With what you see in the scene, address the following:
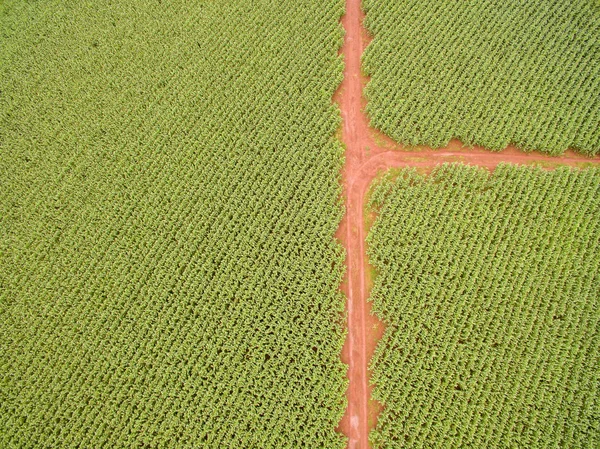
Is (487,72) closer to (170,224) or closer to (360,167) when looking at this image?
(360,167)

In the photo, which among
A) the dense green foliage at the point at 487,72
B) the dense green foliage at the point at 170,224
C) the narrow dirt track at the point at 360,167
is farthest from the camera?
the dense green foliage at the point at 487,72

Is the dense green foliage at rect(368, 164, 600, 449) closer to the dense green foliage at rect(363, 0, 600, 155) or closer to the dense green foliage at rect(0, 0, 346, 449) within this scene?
the dense green foliage at rect(363, 0, 600, 155)

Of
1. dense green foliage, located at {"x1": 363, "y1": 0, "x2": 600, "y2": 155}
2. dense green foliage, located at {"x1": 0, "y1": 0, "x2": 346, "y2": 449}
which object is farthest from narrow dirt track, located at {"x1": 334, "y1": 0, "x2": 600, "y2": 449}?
dense green foliage, located at {"x1": 0, "y1": 0, "x2": 346, "y2": 449}

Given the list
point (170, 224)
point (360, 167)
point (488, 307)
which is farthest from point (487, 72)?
point (170, 224)

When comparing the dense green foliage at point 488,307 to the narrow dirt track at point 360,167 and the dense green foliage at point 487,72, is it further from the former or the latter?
the dense green foliage at point 487,72

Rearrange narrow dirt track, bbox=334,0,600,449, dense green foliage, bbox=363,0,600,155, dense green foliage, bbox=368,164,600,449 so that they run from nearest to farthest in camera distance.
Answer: dense green foliage, bbox=368,164,600,449 < narrow dirt track, bbox=334,0,600,449 < dense green foliage, bbox=363,0,600,155

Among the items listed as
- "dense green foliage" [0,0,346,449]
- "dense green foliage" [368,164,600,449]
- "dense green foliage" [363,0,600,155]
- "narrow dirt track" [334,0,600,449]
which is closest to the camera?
"dense green foliage" [368,164,600,449]

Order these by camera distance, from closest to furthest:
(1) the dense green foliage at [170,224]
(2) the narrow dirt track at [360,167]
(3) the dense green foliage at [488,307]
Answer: (3) the dense green foliage at [488,307] < (1) the dense green foliage at [170,224] < (2) the narrow dirt track at [360,167]

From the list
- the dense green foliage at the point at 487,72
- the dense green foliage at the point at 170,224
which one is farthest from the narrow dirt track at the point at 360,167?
the dense green foliage at the point at 170,224
